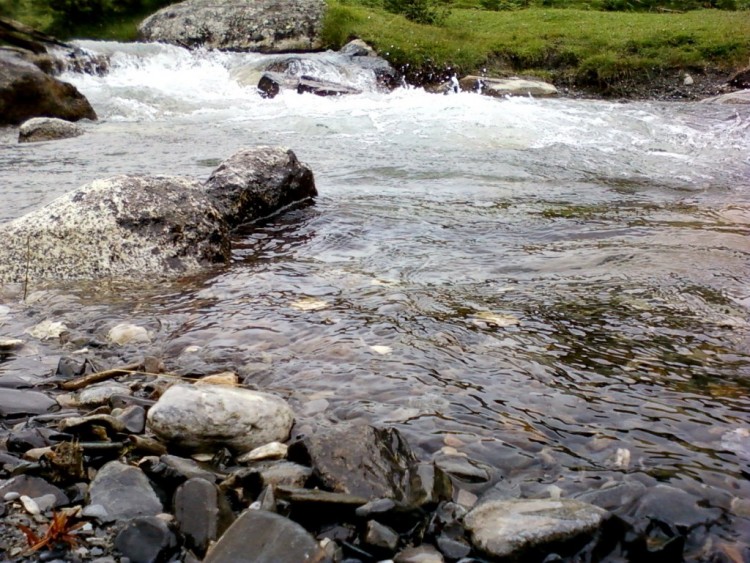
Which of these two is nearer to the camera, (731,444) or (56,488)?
(56,488)

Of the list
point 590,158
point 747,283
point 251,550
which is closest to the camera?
point 251,550

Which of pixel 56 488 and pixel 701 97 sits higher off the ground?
pixel 701 97

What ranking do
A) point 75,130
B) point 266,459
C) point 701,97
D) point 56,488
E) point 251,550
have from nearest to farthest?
1. point 251,550
2. point 56,488
3. point 266,459
4. point 75,130
5. point 701,97

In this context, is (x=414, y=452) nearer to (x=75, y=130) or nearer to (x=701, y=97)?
(x=75, y=130)

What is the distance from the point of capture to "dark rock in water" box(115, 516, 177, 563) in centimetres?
229

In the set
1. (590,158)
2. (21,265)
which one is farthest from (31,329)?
(590,158)

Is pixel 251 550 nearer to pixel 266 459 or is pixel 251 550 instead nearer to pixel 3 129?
pixel 266 459

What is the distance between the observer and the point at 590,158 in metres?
10.8

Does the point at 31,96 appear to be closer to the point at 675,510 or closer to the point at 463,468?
the point at 463,468

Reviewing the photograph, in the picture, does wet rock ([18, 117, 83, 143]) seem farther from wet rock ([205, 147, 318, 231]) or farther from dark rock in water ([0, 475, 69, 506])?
dark rock in water ([0, 475, 69, 506])

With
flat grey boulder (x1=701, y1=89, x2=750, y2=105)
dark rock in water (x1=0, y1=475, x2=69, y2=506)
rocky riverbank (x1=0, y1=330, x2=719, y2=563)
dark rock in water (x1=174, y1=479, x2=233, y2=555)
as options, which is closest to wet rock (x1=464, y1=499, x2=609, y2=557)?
rocky riverbank (x1=0, y1=330, x2=719, y2=563)

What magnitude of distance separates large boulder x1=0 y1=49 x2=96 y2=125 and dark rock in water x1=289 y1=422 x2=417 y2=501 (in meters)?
14.5

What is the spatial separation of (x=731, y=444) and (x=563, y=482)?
0.82 meters

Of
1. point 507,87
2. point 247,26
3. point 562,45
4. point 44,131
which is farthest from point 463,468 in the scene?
point 247,26
